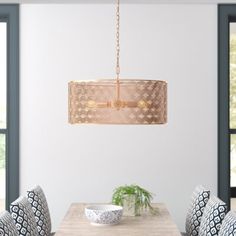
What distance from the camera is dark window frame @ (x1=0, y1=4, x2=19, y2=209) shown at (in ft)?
15.8

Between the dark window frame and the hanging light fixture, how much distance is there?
2.11 m

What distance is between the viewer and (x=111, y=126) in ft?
15.8

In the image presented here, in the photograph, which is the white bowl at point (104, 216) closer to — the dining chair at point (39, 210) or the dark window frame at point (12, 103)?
the dining chair at point (39, 210)

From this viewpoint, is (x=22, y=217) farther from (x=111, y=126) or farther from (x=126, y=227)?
(x=111, y=126)

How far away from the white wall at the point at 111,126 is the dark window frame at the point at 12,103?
54mm

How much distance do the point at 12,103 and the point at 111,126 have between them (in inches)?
34.0

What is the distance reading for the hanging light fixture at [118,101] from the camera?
9.04ft

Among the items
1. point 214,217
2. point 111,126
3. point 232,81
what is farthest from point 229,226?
point 232,81

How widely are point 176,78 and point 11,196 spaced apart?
173 centimetres

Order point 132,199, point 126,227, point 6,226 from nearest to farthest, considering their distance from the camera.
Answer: point 6,226 → point 126,227 → point 132,199

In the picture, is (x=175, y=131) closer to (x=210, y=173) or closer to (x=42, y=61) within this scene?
(x=210, y=173)

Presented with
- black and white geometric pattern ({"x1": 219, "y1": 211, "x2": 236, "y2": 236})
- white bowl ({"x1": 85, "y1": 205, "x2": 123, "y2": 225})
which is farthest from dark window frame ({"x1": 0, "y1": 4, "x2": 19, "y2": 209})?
black and white geometric pattern ({"x1": 219, "y1": 211, "x2": 236, "y2": 236})

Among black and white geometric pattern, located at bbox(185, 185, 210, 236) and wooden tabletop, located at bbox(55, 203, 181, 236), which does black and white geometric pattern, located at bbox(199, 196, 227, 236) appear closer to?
wooden tabletop, located at bbox(55, 203, 181, 236)

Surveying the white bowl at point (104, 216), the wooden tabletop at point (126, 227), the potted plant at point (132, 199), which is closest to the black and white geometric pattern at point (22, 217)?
the wooden tabletop at point (126, 227)
